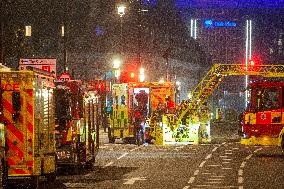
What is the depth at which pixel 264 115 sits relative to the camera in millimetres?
36406

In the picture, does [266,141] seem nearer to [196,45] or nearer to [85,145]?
[85,145]

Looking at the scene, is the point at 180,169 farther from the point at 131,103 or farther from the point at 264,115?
A: the point at 131,103

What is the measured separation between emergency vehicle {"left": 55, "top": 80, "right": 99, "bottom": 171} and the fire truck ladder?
17.6 m

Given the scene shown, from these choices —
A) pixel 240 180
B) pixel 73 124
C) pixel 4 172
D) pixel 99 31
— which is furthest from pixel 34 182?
pixel 99 31

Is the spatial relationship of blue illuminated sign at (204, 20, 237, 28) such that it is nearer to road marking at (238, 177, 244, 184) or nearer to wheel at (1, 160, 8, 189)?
road marking at (238, 177, 244, 184)

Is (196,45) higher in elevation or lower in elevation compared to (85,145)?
higher

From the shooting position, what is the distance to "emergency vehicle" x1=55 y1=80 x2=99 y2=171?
25.8 meters

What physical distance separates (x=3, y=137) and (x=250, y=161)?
14.6 meters

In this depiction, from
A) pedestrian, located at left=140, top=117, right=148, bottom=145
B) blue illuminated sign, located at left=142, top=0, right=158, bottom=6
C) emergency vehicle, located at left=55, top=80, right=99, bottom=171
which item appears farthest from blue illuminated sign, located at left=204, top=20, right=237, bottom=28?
emergency vehicle, located at left=55, top=80, right=99, bottom=171

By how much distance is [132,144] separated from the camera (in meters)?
45.2

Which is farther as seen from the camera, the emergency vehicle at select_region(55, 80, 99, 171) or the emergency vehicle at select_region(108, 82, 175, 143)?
the emergency vehicle at select_region(108, 82, 175, 143)

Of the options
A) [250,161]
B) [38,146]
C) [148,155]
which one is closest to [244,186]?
[38,146]

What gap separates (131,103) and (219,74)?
4.90 metres

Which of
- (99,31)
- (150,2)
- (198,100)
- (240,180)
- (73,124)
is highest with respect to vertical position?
(150,2)
